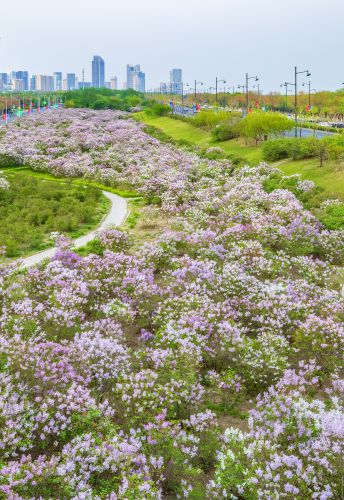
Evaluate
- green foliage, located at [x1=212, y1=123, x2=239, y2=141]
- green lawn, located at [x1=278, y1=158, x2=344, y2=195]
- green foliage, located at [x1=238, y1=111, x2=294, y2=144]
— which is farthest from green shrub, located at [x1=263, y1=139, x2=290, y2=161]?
green foliage, located at [x1=212, y1=123, x2=239, y2=141]

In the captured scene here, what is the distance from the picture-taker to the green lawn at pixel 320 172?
29394mm

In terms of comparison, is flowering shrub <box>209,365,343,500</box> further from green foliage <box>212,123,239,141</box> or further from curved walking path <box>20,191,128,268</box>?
green foliage <box>212,123,239,141</box>

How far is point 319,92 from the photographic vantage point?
10094 centimetres

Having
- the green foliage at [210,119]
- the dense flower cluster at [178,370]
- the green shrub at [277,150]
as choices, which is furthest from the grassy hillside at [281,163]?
the dense flower cluster at [178,370]

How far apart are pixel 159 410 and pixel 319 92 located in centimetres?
10441

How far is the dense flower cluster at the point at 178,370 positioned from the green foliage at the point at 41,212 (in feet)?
13.2

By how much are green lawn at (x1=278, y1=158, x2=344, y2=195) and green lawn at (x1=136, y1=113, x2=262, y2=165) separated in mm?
3672

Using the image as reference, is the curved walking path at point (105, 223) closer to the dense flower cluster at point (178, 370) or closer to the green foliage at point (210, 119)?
the dense flower cluster at point (178, 370)

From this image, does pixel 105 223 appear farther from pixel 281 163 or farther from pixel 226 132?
pixel 226 132

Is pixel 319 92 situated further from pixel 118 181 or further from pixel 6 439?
pixel 6 439

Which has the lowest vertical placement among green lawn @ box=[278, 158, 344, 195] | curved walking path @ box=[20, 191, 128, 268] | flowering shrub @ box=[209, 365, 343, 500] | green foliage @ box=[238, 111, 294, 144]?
flowering shrub @ box=[209, 365, 343, 500]

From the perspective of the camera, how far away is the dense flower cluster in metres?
6.62

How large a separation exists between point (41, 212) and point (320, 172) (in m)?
19.0

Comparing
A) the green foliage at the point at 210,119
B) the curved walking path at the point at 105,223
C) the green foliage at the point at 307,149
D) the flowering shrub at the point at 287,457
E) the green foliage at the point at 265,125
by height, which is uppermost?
the green foliage at the point at 210,119
